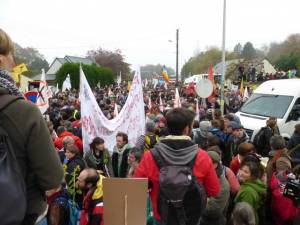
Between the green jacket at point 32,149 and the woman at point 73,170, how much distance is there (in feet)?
9.41

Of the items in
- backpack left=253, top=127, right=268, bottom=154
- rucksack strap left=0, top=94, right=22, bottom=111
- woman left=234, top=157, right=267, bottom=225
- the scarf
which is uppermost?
the scarf

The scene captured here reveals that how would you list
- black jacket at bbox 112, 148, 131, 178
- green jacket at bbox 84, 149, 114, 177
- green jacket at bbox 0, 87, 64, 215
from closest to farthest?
green jacket at bbox 0, 87, 64, 215 < green jacket at bbox 84, 149, 114, 177 < black jacket at bbox 112, 148, 131, 178

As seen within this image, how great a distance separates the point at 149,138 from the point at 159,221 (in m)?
4.20

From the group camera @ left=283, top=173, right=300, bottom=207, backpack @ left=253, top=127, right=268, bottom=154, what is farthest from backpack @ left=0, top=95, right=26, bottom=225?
backpack @ left=253, top=127, right=268, bottom=154

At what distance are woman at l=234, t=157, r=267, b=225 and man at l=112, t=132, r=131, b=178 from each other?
2.75 metres

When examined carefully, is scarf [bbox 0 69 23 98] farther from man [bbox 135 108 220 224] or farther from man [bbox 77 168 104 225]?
man [bbox 77 168 104 225]

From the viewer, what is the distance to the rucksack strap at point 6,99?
1.76 metres

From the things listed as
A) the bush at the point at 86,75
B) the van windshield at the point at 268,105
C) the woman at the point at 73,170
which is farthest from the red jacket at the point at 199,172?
the bush at the point at 86,75

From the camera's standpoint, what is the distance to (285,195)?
3805 mm

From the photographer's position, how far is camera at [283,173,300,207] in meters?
3.67

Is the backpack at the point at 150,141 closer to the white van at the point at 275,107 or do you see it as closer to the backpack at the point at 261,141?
the backpack at the point at 261,141

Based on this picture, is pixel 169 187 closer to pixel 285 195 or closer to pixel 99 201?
pixel 99 201

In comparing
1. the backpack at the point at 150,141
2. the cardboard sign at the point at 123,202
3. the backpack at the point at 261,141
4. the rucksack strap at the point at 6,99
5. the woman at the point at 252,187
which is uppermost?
the rucksack strap at the point at 6,99

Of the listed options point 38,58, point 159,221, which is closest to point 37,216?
point 159,221
